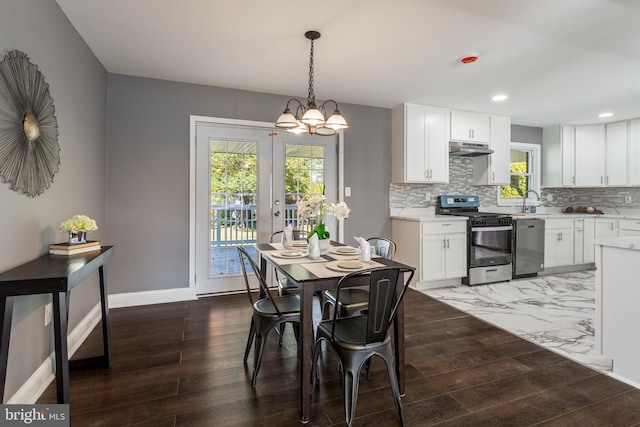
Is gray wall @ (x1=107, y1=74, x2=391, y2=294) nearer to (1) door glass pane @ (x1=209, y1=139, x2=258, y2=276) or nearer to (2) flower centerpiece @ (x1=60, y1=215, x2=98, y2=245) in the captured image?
(1) door glass pane @ (x1=209, y1=139, x2=258, y2=276)

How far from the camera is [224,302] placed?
3648mm

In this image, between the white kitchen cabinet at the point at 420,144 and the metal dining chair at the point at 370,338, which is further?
the white kitchen cabinet at the point at 420,144

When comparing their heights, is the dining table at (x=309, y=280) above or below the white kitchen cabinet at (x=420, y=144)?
below

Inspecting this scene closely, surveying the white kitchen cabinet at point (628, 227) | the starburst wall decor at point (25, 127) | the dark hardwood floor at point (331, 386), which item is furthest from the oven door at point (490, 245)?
the starburst wall decor at point (25, 127)

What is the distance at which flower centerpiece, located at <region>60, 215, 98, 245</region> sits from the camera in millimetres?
2133

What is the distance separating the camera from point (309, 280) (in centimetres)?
173

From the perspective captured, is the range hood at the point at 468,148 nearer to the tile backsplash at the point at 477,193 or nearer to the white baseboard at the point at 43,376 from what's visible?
the tile backsplash at the point at 477,193

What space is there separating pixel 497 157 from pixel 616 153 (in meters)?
2.15

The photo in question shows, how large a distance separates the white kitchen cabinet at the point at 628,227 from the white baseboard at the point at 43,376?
702 cm

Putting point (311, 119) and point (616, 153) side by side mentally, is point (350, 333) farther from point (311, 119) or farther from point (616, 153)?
point (616, 153)

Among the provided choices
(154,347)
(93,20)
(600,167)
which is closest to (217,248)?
(154,347)

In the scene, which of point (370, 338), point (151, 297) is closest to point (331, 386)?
point (370, 338)

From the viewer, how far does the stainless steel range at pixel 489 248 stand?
14.3 ft

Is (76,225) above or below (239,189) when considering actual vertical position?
below
